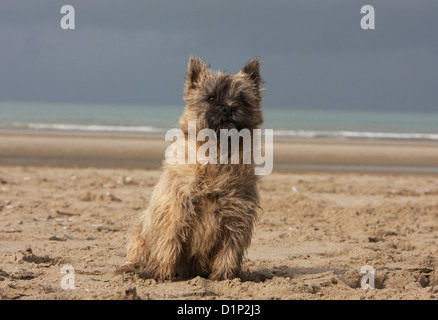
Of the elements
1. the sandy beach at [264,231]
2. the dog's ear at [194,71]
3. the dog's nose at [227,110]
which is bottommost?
the sandy beach at [264,231]

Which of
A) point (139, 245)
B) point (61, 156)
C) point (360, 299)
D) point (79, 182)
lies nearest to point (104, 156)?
point (61, 156)

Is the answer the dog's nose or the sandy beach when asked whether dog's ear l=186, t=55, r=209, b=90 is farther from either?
the sandy beach

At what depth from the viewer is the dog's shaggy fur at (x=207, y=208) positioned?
5391 millimetres

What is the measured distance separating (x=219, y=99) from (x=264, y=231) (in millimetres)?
3532

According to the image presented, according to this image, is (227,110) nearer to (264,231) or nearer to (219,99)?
(219,99)

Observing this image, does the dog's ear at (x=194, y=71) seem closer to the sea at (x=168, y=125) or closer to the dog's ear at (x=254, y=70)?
the dog's ear at (x=254, y=70)

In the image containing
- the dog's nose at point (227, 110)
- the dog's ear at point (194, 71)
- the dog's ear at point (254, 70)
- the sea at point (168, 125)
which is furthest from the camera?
the sea at point (168, 125)

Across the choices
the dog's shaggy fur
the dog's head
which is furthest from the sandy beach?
the dog's head

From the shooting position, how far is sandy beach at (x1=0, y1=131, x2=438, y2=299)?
5.19m

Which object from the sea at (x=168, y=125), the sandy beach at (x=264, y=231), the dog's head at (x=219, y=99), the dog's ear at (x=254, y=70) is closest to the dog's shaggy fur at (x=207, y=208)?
the dog's head at (x=219, y=99)

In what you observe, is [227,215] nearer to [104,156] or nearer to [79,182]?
[79,182]

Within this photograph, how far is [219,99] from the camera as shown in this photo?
548 cm

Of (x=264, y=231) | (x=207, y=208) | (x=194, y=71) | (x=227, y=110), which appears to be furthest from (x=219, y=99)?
(x=264, y=231)

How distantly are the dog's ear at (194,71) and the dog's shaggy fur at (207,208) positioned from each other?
0.27 m
